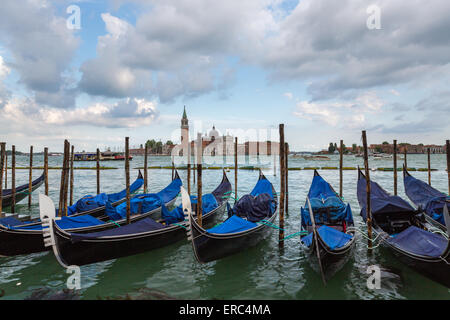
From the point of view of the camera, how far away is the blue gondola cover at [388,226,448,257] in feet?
15.8

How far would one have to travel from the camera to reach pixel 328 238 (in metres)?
5.19

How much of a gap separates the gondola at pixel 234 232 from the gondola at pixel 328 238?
3.91 feet

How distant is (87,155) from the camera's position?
81312mm

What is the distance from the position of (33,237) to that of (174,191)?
629 centimetres

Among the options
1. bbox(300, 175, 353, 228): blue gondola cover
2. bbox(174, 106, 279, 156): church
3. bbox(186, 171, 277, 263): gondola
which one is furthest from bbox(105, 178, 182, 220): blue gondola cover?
bbox(174, 106, 279, 156): church

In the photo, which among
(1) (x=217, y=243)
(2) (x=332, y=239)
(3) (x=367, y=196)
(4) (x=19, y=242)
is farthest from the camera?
(3) (x=367, y=196)

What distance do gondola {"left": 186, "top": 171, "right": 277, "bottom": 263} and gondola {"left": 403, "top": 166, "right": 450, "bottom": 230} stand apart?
15.3 feet

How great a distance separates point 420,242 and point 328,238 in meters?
1.78

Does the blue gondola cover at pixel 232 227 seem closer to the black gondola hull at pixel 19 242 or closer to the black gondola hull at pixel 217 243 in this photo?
the black gondola hull at pixel 217 243

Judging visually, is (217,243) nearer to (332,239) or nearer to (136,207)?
(332,239)

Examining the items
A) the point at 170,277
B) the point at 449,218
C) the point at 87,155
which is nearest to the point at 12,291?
the point at 170,277

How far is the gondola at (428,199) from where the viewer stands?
780cm

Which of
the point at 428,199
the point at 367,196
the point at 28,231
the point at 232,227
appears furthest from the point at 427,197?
the point at 28,231

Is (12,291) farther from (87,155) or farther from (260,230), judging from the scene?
(87,155)
